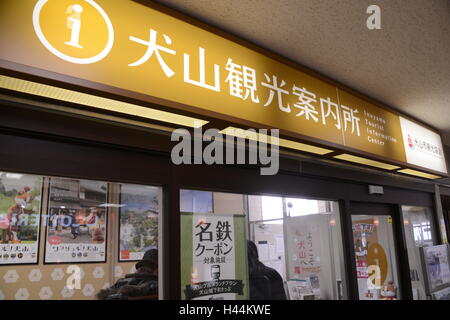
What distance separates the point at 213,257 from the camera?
1.88 metres

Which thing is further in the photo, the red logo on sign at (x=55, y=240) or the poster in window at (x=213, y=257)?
the poster in window at (x=213, y=257)

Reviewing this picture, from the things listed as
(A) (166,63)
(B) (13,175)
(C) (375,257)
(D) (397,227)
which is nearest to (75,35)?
(A) (166,63)

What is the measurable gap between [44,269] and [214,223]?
829 mm

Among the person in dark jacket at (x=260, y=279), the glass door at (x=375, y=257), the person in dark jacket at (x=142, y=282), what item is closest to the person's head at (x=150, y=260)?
the person in dark jacket at (x=142, y=282)

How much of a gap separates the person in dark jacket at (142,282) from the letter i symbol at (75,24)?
96 cm

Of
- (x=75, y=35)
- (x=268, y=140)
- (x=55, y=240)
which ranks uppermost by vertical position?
(x=75, y=35)

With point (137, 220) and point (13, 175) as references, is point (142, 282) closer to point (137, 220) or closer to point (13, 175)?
point (137, 220)

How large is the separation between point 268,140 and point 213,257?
0.68 m

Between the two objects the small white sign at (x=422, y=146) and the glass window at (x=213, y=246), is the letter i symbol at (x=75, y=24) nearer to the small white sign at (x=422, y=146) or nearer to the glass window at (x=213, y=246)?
the glass window at (x=213, y=246)

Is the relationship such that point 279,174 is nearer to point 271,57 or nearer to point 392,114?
point 271,57

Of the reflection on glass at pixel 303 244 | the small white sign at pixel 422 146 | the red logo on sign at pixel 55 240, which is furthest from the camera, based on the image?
the small white sign at pixel 422 146

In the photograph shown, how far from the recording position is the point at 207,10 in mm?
1644

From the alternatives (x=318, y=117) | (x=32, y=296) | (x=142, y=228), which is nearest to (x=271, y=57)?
(x=318, y=117)

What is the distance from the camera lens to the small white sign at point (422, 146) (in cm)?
294
